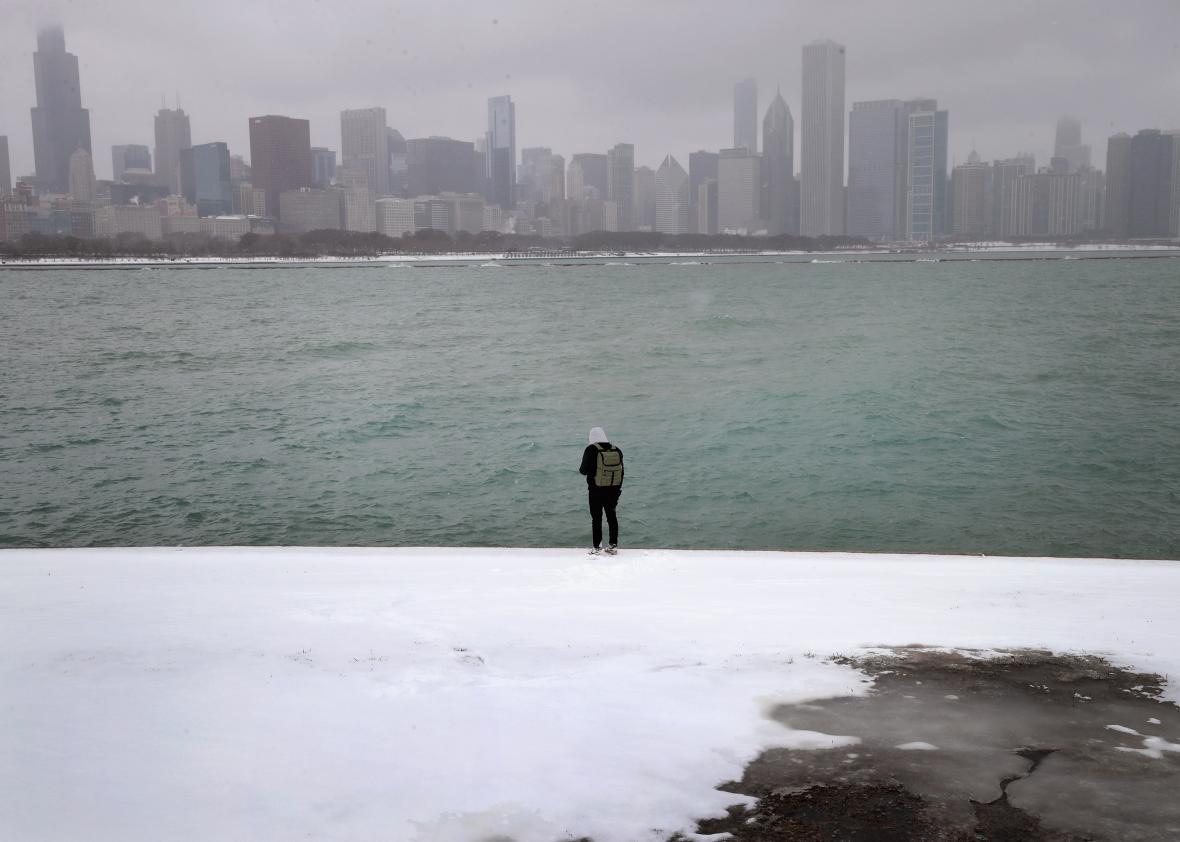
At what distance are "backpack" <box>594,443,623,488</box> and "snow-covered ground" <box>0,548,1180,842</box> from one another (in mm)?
987

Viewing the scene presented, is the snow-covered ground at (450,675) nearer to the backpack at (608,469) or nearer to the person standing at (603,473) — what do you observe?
the person standing at (603,473)

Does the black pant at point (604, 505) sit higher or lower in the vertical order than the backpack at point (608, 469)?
lower

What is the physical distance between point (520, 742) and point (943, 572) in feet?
22.4

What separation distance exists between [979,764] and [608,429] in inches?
1015

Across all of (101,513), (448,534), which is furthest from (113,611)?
(101,513)

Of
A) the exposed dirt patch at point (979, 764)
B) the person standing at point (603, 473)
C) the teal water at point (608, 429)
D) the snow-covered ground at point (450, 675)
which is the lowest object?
the teal water at point (608, 429)

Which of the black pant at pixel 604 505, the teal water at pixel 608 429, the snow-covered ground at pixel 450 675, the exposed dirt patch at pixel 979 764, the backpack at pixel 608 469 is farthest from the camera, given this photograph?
the teal water at pixel 608 429

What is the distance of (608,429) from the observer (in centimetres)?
3147

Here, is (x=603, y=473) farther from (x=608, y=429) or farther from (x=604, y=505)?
(x=608, y=429)

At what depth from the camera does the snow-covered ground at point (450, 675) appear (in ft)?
18.2

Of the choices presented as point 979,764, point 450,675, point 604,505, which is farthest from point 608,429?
point 979,764

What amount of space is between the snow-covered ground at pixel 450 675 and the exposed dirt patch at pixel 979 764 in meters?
0.28

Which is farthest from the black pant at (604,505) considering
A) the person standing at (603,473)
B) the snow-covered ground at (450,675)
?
the snow-covered ground at (450,675)

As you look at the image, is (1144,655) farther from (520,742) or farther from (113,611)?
(113,611)
